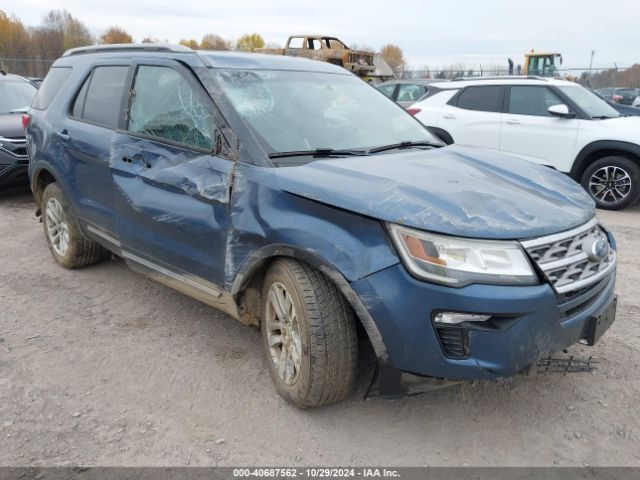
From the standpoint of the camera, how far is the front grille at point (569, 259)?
233 cm

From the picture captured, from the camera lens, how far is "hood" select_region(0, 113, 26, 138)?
7.15 meters

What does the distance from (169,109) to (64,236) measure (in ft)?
6.62

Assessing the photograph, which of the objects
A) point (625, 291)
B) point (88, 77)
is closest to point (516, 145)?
point (625, 291)

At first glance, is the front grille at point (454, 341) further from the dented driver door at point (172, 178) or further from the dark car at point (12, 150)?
the dark car at point (12, 150)

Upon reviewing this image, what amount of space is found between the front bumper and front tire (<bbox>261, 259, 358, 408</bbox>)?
0.78ft

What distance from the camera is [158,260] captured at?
348 cm

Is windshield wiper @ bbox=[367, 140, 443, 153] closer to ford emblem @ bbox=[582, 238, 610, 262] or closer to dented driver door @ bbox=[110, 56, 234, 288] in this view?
dented driver door @ bbox=[110, 56, 234, 288]

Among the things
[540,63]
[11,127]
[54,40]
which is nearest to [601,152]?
[11,127]

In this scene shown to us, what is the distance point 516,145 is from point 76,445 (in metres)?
6.97

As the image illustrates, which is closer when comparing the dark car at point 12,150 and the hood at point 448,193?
the hood at point 448,193

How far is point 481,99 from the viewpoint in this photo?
8359 mm

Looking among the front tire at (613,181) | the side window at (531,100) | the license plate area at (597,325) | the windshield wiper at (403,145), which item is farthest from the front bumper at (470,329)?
the side window at (531,100)

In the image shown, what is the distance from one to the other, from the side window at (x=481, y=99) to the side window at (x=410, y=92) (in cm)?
420

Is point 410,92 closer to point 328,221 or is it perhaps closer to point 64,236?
point 64,236
